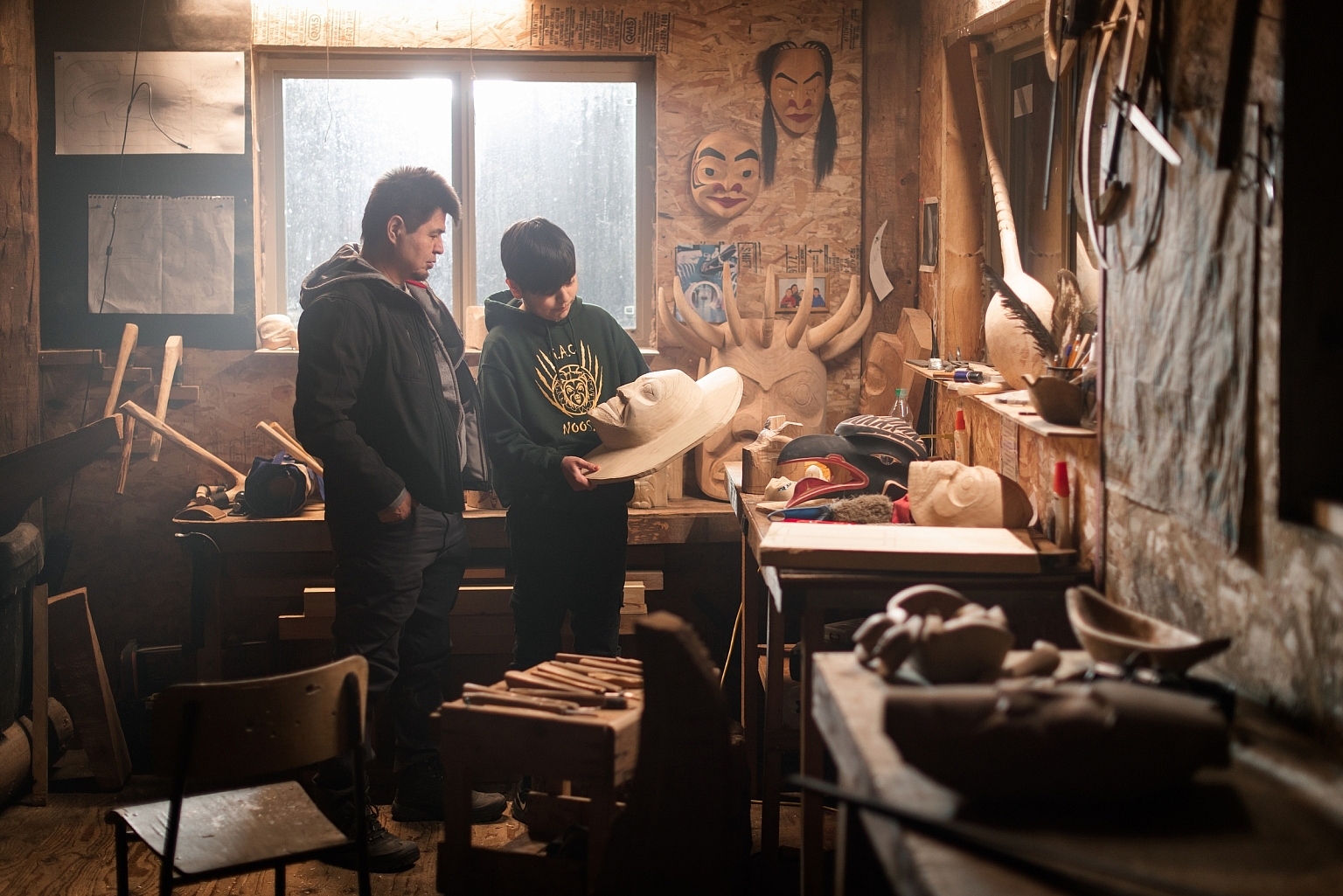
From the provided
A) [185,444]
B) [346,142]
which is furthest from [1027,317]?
[185,444]

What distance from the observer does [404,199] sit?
3191 millimetres

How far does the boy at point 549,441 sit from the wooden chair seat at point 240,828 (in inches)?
43.3

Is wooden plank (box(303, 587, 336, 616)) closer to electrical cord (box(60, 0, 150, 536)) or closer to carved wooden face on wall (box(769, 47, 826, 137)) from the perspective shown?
electrical cord (box(60, 0, 150, 536))

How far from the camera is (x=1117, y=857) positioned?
3.69 feet

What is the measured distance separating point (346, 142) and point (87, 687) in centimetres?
221

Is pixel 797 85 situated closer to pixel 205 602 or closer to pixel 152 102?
pixel 152 102

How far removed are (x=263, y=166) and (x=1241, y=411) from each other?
3.79 metres

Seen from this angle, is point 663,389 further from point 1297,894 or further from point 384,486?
point 1297,894

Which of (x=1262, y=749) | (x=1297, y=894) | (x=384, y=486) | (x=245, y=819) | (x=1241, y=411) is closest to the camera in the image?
(x=1297, y=894)

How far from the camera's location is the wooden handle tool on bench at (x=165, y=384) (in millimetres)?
4199

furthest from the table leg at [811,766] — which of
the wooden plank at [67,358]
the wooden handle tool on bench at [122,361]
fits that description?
the wooden plank at [67,358]

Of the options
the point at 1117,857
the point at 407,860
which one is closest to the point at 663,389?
the point at 407,860

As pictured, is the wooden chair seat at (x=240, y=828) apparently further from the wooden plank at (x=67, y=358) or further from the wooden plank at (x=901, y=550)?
the wooden plank at (x=67, y=358)

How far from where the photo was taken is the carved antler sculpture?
4.29m
